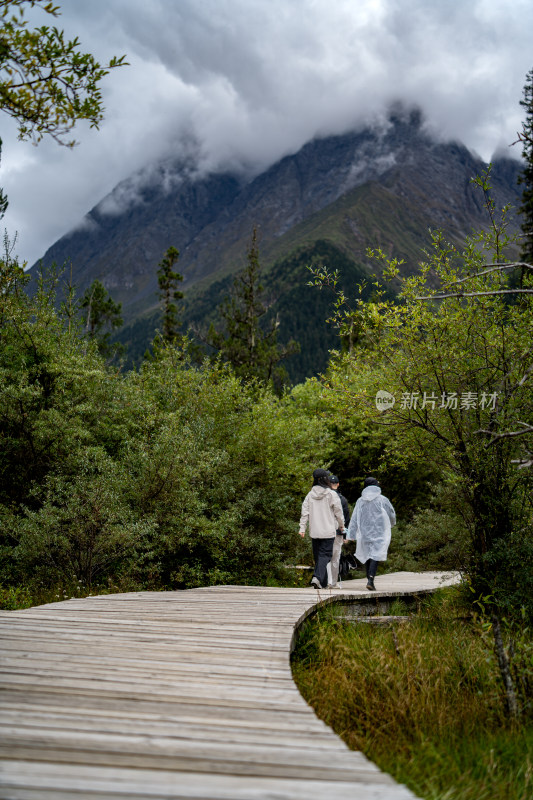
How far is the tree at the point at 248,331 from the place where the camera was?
31469 mm

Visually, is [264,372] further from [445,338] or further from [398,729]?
[398,729]

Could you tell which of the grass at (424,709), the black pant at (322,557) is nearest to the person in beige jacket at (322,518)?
the black pant at (322,557)

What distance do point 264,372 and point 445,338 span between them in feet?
75.2

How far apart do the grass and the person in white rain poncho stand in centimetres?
382

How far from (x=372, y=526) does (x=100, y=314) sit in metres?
31.4

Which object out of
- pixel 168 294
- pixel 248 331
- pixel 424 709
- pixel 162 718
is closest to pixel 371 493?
pixel 424 709

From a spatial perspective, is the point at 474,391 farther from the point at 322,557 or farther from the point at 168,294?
the point at 168,294

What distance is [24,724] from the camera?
9.54ft

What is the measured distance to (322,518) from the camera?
9.13 m

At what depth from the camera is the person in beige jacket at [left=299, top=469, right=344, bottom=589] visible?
9125 millimetres

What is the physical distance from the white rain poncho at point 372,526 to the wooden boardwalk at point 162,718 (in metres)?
5.32

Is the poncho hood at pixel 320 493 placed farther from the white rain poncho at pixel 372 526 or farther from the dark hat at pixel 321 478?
the white rain poncho at pixel 372 526

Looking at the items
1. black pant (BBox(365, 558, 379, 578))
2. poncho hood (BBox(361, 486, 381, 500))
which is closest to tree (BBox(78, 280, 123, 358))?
poncho hood (BBox(361, 486, 381, 500))

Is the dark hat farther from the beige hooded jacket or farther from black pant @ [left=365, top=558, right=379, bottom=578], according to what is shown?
black pant @ [left=365, top=558, right=379, bottom=578]
